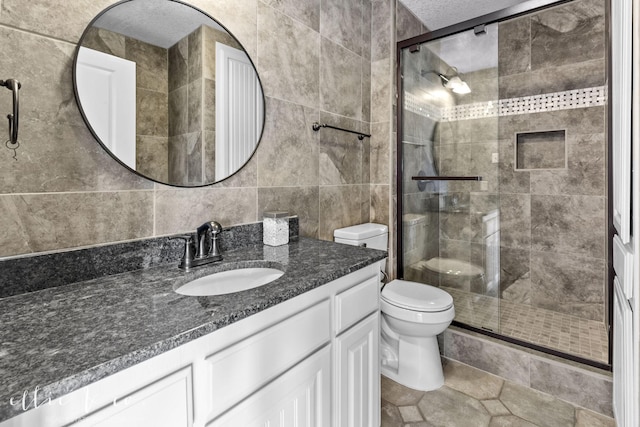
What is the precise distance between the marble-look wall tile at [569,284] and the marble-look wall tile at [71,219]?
2.91m

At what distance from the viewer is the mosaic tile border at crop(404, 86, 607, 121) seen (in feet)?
7.86

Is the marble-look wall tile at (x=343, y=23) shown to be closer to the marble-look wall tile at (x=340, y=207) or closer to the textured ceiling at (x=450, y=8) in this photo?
the textured ceiling at (x=450, y=8)

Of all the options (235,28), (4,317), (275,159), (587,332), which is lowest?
(587,332)

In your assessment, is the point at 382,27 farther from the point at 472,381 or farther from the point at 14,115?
the point at 472,381

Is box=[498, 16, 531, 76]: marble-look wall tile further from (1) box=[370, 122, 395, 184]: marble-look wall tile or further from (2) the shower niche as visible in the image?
(1) box=[370, 122, 395, 184]: marble-look wall tile

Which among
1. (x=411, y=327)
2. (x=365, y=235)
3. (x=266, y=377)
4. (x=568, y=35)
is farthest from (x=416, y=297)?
(x=568, y=35)

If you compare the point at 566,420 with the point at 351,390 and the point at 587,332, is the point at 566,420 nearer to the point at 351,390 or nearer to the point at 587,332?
the point at 587,332

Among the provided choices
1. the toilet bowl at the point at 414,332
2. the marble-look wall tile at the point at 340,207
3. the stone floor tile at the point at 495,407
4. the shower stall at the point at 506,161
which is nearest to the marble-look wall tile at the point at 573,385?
the stone floor tile at the point at 495,407

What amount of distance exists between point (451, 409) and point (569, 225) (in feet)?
5.88

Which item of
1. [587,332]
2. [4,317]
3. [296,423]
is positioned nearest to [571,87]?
[587,332]

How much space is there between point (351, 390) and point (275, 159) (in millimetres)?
1128

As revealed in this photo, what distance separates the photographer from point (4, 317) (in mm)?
751

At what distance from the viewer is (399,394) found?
181 cm

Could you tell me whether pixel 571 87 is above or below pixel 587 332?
above
